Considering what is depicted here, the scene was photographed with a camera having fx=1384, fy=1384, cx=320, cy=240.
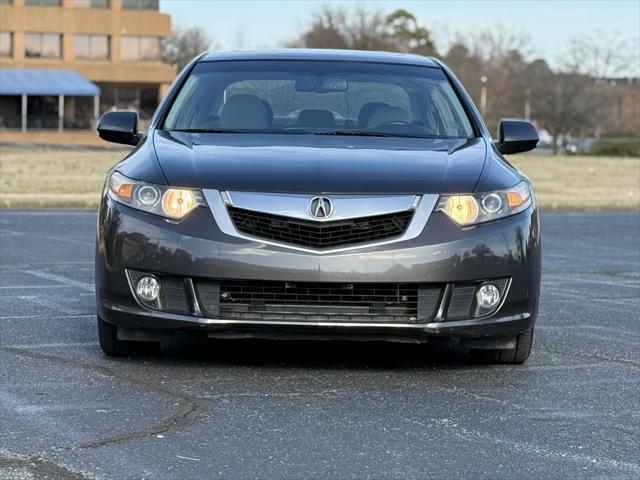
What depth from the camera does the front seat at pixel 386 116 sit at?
7559mm

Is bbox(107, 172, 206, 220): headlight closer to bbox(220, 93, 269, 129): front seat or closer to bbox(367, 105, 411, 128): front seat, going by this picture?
bbox(220, 93, 269, 129): front seat

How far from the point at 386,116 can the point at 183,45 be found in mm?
99646

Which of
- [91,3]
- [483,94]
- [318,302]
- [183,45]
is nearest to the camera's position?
[318,302]

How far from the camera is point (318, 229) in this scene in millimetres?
6160

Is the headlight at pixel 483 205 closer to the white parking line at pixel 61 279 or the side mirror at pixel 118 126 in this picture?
the side mirror at pixel 118 126

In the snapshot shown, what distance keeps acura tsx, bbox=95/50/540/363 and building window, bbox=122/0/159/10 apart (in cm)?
7893

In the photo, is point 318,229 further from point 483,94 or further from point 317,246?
point 483,94

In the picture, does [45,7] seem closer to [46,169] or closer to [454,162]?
[46,169]

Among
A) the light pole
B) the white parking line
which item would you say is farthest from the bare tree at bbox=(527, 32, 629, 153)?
the white parking line

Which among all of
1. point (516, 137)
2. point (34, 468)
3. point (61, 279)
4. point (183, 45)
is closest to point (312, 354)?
point (516, 137)

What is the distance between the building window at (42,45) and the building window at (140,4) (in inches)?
186

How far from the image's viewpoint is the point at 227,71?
26.3 feet

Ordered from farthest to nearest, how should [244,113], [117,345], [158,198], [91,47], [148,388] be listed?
1. [91,47]
2. [244,113]
3. [117,345]
4. [158,198]
5. [148,388]

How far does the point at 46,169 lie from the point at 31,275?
22.7m
